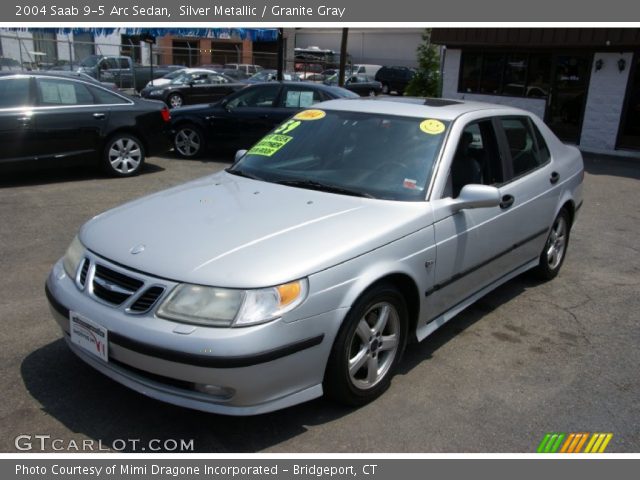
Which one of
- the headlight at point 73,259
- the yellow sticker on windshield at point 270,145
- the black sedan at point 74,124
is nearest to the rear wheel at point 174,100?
the black sedan at point 74,124

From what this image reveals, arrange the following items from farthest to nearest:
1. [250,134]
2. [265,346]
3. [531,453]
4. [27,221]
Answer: [250,134] → [27,221] → [531,453] → [265,346]

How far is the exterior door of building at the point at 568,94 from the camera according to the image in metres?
15.0

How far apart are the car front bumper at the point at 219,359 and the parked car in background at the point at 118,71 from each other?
2180 centimetres

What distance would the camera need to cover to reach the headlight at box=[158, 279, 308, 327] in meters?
2.78

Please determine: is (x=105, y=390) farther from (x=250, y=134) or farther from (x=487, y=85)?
(x=487, y=85)

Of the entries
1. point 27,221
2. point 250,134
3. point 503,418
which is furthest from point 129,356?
point 250,134

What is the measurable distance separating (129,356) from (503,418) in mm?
2028

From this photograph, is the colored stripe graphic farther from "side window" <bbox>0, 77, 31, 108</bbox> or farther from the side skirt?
"side window" <bbox>0, 77, 31, 108</bbox>

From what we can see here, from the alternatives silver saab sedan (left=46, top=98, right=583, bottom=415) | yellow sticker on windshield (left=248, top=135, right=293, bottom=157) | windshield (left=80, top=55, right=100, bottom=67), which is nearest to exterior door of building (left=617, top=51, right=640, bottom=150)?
silver saab sedan (left=46, top=98, right=583, bottom=415)

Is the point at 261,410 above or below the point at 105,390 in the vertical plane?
above

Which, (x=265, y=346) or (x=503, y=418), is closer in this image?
(x=265, y=346)

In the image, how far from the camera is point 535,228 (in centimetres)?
491

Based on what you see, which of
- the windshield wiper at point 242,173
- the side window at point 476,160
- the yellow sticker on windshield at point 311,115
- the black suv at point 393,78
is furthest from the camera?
the black suv at point 393,78

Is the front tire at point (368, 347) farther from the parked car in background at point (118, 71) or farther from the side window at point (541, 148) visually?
the parked car in background at point (118, 71)
